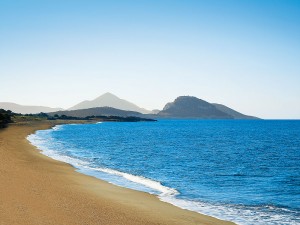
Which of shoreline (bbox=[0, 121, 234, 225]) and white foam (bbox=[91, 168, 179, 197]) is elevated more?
shoreline (bbox=[0, 121, 234, 225])

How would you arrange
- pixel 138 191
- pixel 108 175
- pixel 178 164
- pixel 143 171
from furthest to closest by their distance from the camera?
1. pixel 178 164
2. pixel 143 171
3. pixel 108 175
4. pixel 138 191

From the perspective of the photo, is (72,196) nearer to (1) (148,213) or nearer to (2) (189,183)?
(1) (148,213)

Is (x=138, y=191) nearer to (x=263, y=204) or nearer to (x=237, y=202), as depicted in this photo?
(x=237, y=202)

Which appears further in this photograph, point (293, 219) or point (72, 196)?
point (72, 196)

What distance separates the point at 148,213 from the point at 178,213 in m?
1.96

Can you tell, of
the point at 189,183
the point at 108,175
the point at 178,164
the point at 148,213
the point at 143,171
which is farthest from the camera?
the point at 178,164

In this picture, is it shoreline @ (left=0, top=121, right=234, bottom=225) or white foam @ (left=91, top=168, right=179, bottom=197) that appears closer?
shoreline @ (left=0, top=121, right=234, bottom=225)

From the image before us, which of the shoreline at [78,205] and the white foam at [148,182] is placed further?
the white foam at [148,182]

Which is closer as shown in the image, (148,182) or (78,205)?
(78,205)

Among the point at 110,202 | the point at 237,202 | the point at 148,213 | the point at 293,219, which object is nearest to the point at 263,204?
the point at 237,202

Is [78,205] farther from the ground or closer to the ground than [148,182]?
farther from the ground

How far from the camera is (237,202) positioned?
25391 mm

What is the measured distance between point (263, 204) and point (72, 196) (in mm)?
13888

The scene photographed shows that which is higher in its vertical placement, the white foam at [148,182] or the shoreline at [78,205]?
the shoreline at [78,205]
